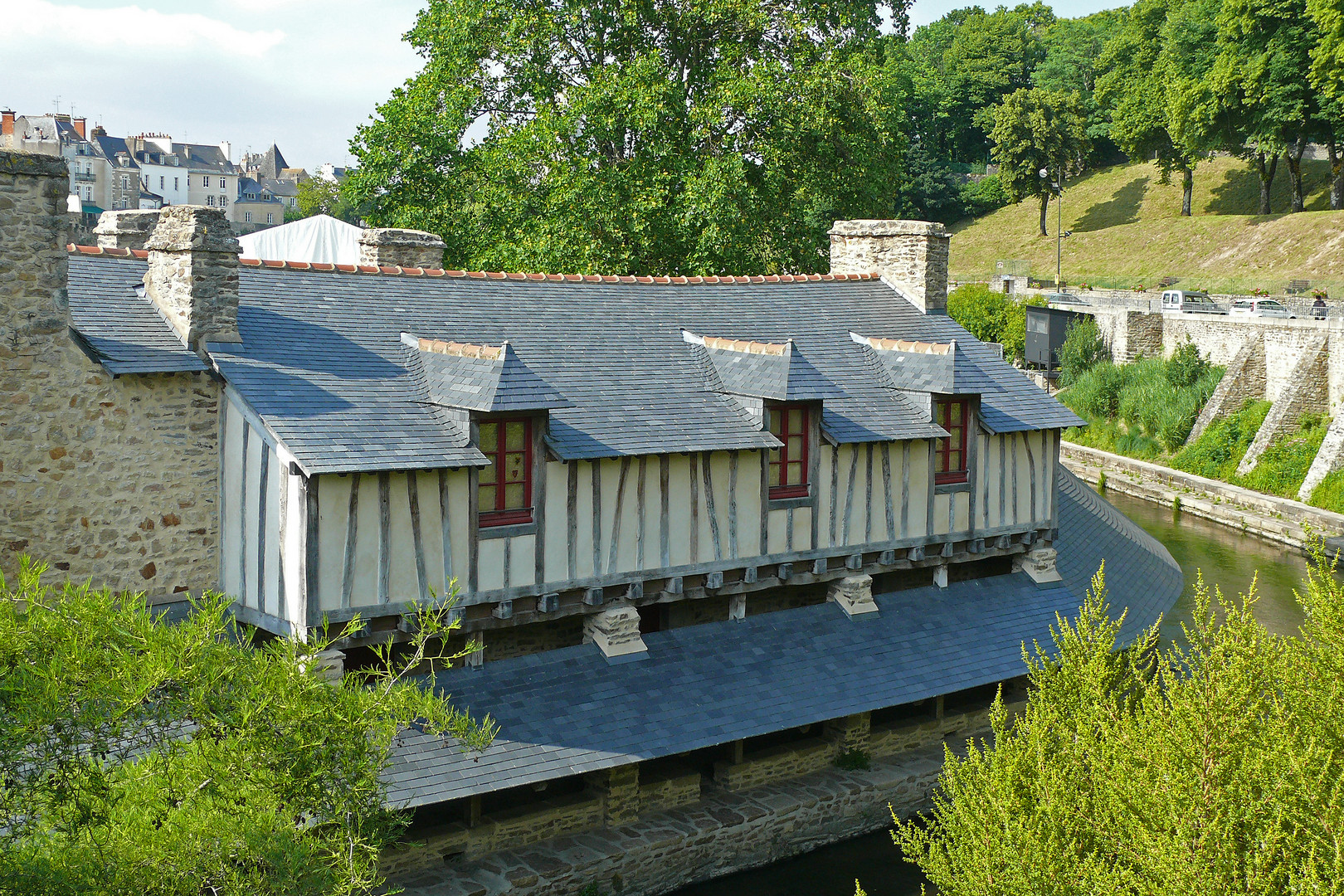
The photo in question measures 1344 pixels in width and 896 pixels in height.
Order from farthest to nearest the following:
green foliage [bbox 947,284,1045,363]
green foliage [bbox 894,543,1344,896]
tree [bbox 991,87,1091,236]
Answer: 1. tree [bbox 991,87,1091,236]
2. green foliage [bbox 947,284,1045,363]
3. green foliage [bbox 894,543,1344,896]

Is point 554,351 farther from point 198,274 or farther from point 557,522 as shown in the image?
point 198,274

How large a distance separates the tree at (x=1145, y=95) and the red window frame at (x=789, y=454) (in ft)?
130

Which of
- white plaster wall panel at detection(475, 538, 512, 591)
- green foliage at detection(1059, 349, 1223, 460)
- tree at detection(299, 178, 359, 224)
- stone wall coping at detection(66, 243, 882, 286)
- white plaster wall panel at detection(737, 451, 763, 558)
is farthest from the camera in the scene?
tree at detection(299, 178, 359, 224)

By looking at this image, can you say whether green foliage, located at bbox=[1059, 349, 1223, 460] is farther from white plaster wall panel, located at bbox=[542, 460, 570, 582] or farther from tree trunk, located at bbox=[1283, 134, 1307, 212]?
→ white plaster wall panel, located at bbox=[542, 460, 570, 582]

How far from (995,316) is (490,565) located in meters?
32.1

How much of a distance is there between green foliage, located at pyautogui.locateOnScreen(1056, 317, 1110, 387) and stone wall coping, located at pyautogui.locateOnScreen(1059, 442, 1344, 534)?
3.38 m

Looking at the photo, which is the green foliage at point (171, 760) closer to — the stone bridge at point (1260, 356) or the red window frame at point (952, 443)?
the red window frame at point (952, 443)

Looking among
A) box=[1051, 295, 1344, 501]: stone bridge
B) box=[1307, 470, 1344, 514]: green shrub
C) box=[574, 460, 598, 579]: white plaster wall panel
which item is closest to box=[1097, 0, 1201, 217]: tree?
box=[1051, 295, 1344, 501]: stone bridge

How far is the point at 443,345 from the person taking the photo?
10.4m

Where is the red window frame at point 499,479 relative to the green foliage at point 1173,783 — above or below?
above

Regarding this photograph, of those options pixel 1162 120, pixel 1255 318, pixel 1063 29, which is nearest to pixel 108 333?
pixel 1255 318

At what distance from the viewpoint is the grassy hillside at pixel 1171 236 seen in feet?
136

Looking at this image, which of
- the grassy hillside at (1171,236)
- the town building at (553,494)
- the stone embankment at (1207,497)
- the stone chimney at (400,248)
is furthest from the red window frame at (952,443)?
the grassy hillside at (1171,236)

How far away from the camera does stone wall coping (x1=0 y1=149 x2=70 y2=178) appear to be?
8758 millimetres
